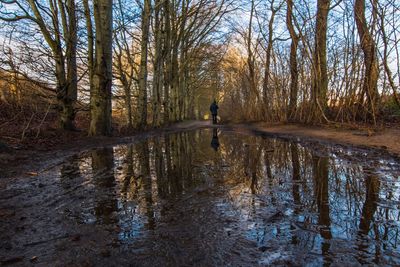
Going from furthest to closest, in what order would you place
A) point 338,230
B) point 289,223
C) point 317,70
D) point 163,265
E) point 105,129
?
point 317,70, point 105,129, point 289,223, point 338,230, point 163,265

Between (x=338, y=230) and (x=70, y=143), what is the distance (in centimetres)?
656

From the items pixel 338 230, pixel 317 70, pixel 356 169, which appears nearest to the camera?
pixel 338 230

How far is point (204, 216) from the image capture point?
2.41m

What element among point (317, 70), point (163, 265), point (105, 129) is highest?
point (317, 70)

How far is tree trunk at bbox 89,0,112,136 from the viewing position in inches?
318

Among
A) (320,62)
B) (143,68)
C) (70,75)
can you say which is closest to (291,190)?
(70,75)

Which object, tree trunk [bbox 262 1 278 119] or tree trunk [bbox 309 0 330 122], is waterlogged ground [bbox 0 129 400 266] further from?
tree trunk [bbox 262 1 278 119]

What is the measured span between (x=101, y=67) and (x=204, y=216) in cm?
689

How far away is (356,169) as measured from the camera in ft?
13.3

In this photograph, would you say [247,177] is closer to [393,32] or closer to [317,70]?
[393,32]

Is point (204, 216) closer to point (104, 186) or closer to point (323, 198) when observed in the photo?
point (323, 198)

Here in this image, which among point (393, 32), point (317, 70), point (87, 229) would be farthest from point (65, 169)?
point (317, 70)

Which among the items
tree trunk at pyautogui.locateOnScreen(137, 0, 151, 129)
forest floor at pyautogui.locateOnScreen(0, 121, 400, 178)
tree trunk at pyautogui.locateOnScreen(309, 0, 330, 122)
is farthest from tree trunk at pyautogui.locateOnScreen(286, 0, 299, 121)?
tree trunk at pyautogui.locateOnScreen(137, 0, 151, 129)

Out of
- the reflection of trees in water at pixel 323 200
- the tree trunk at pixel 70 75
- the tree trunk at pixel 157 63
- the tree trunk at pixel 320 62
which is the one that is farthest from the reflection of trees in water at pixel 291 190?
the tree trunk at pixel 157 63
